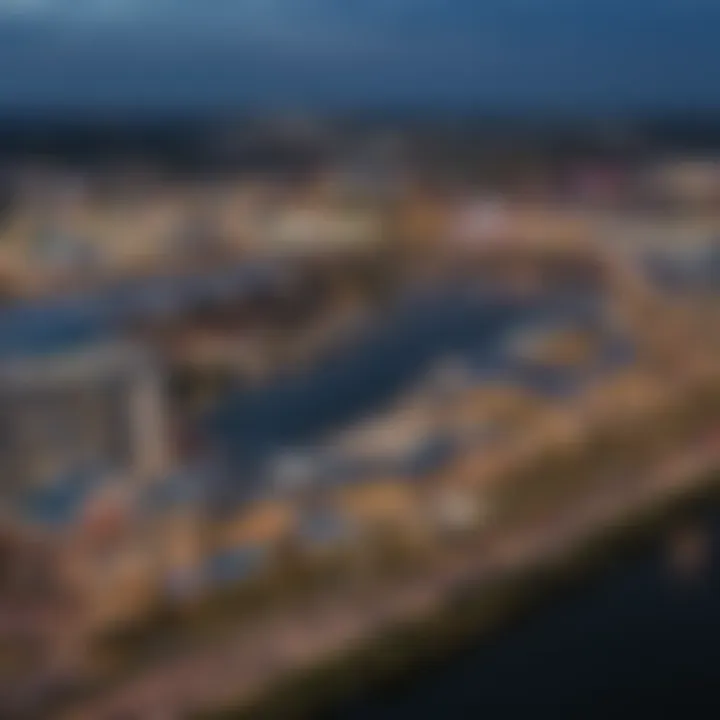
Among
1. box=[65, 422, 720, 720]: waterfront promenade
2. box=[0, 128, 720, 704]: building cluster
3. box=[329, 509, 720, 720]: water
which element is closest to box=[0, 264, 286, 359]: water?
box=[0, 128, 720, 704]: building cluster

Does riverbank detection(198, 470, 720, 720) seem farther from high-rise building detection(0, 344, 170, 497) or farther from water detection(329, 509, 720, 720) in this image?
high-rise building detection(0, 344, 170, 497)

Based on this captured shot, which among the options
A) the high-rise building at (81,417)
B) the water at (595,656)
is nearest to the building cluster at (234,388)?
the high-rise building at (81,417)

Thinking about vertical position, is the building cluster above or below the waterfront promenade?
above

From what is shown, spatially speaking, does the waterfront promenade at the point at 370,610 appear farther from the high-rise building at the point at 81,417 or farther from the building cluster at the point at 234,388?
the high-rise building at the point at 81,417

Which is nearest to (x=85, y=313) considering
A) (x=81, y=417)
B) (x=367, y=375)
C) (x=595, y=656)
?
(x=81, y=417)

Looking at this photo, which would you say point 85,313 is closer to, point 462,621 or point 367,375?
point 367,375
